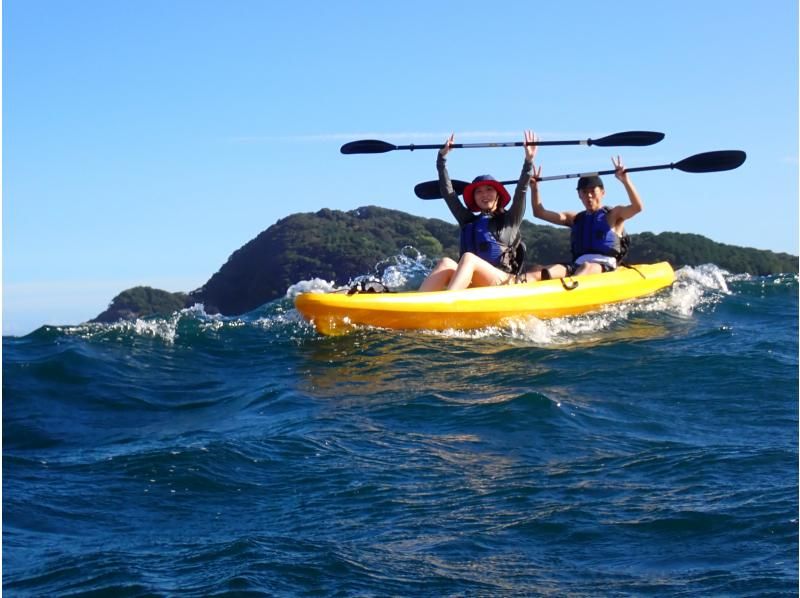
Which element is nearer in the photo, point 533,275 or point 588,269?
point 533,275

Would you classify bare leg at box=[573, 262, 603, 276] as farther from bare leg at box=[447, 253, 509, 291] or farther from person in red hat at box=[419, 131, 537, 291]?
bare leg at box=[447, 253, 509, 291]

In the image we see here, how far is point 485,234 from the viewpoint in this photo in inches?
385

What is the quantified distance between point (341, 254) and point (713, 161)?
7558mm

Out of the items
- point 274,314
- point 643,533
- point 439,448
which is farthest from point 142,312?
point 643,533

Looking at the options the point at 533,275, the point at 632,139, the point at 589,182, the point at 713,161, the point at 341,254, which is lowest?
the point at 533,275

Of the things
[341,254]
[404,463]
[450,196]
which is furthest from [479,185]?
[341,254]

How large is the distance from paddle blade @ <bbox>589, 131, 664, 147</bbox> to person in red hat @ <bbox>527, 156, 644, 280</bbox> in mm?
302

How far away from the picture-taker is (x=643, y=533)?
4461 millimetres

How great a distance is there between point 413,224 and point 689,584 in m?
16.0

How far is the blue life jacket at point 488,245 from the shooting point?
9.79 meters

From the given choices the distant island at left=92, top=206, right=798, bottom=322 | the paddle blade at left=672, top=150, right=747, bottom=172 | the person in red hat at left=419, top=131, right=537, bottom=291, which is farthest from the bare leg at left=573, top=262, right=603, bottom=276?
the distant island at left=92, top=206, right=798, bottom=322

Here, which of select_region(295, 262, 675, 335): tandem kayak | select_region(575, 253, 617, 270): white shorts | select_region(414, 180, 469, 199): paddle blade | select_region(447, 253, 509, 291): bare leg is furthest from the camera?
select_region(414, 180, 469, 199): paddle blade

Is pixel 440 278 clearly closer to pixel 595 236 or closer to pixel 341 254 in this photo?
pixel 595 236

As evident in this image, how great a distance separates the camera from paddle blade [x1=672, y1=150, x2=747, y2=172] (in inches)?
443
